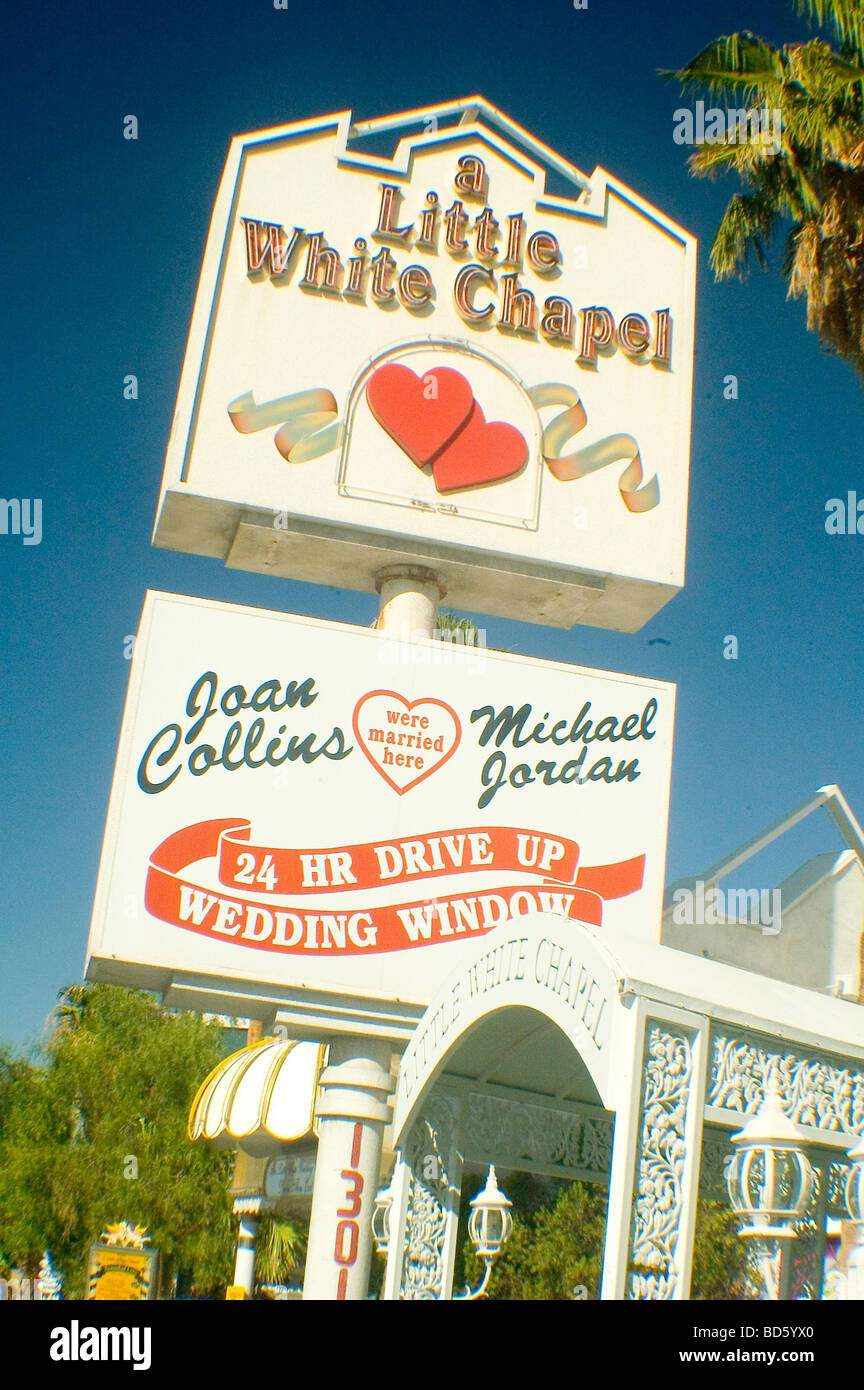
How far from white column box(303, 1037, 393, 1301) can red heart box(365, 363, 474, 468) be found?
6.26 meters

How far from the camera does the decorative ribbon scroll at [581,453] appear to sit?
1466 centimetres

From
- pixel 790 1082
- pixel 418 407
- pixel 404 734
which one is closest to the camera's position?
pixel 790 1082

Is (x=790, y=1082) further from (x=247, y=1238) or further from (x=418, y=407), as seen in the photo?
(x=247, y=1238)

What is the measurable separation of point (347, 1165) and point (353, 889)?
2.45m

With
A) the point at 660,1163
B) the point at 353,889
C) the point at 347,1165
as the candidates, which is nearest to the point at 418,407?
the point at 353,889

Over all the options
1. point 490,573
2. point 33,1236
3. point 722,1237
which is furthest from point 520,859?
point 33,1236

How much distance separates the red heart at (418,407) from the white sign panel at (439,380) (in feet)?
0.08

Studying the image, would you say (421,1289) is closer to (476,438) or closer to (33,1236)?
(476,438)

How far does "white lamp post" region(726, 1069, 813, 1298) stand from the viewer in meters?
5.91

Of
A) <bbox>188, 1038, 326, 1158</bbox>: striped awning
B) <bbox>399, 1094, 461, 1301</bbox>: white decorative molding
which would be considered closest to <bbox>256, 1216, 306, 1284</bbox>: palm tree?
<bbox>188, 1038, 326, 1158</bbox>: striped awning

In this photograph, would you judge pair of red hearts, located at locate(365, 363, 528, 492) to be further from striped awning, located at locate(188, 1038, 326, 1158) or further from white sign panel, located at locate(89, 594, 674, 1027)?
striped awning, located at locate(188, 1038, 326, 1158)

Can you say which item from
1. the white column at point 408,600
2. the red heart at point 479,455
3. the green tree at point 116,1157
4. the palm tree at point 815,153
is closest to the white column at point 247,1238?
the green tree at point 116,1157

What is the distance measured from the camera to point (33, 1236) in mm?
26984

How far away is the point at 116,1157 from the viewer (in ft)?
89.0
